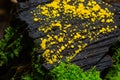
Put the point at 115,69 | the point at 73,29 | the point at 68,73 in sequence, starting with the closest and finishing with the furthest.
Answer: the point at 68,73 → the point at 73,29 → the point at 115,69

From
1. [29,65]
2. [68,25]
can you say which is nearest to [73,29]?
[68,25]

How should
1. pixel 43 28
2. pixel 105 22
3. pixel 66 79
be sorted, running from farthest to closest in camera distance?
pixel 105 22
pixel 43 28
pixel 66 79

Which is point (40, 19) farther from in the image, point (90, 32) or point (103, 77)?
point (103, 77)

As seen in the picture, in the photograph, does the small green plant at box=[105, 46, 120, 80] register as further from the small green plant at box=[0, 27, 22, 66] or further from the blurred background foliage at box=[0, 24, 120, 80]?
the small green plant at box=[0, 27, 22, 66]

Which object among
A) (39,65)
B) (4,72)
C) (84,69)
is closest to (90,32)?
(84,69)

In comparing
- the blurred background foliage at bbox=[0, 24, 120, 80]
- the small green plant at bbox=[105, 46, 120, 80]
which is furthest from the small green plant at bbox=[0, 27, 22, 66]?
the small green plant at bbox=[105, 46, 120, 80]

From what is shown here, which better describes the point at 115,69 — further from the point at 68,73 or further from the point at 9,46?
the point at 9,46

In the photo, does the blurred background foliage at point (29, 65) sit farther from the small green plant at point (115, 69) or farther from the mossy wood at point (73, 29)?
the mossy wood at point (73, 29)
